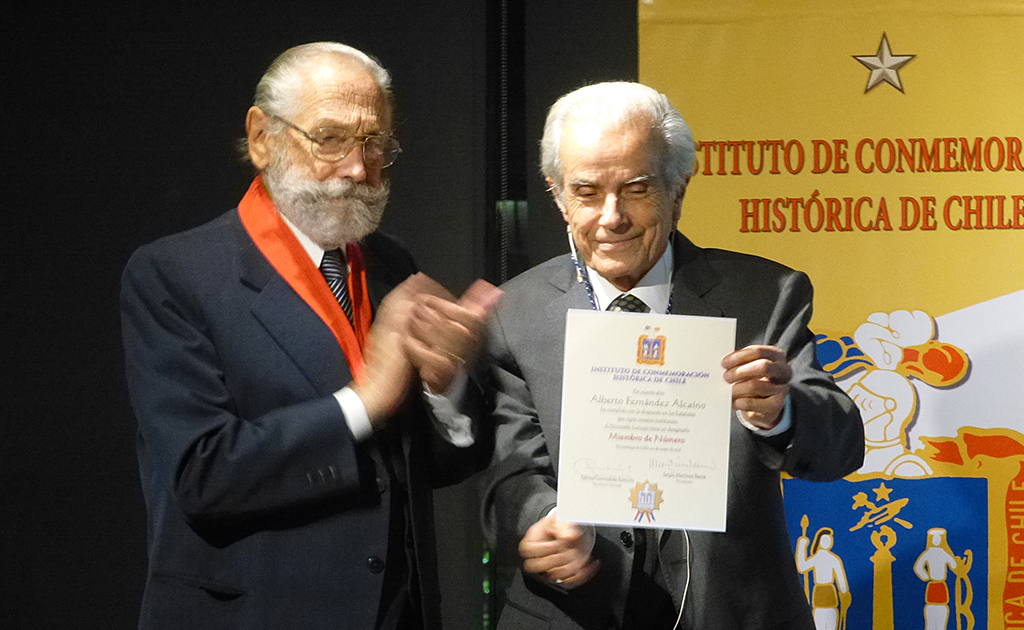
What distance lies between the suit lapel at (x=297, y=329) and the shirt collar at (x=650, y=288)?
0.56 m

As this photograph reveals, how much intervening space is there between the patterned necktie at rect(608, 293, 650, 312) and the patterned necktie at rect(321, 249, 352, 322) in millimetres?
569

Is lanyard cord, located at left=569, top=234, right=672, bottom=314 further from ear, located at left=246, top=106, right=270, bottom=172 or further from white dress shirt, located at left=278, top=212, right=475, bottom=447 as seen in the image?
ear, located at left=246, top=106, right=270, bottom=172

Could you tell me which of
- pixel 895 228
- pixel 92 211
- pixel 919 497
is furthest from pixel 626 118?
pixel 919 497

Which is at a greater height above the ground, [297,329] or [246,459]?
[297,329]

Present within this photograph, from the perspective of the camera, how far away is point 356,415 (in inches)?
83.0

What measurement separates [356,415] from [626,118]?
83 centimetres

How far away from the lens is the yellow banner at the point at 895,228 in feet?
9.53

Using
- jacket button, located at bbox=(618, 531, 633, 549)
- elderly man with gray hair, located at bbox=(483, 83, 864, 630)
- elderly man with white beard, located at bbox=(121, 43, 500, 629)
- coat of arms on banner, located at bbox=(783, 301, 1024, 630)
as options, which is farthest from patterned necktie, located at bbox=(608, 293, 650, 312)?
coat of arms on banner, located at bbox=(783, 301, 1024, 630)

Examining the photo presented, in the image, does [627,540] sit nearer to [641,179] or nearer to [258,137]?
[641,179]

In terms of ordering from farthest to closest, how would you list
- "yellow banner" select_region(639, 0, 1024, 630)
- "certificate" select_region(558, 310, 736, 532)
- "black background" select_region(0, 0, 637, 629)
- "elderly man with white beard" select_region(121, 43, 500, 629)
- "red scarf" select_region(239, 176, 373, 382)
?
"yellow banner" select_region(639, 0, 1024, 630) → "black background" select_region(0, 0, 637, 629) → "red scarf" select_region(239, 176, 373, 382) → "elderly man with white beard" select_region(121, 43, 500, 629) → "certificate" select_region(558, 310, 736, 532)

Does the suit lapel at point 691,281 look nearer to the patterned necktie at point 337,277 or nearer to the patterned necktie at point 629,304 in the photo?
the patterned necktie at point 629,304

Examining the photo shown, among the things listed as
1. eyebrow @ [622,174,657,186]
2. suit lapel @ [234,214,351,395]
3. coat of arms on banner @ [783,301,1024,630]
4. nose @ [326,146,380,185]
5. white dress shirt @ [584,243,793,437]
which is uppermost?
nose @ [326,146,380,185]

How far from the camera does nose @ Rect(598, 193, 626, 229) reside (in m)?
2.13
